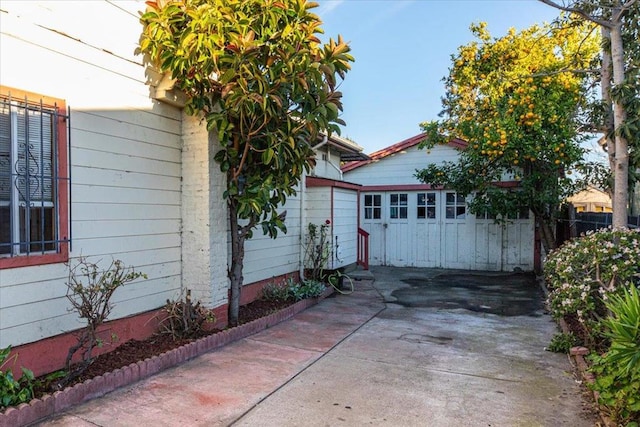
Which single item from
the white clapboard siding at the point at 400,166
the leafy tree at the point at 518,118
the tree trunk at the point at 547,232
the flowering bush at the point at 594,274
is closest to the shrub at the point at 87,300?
the flowering bush at the point at 594,274

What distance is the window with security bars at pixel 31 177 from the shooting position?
324 centimetres

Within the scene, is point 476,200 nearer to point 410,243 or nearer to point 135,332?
point 410,243

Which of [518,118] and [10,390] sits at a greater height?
[518,118]

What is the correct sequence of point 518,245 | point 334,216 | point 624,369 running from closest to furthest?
point 624,369, point 334,216, point 518,245

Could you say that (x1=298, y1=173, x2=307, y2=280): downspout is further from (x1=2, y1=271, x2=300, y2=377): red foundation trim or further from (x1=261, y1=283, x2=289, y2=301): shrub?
(x1=2, y1=271, x2=300, y2=377): red foundation trim

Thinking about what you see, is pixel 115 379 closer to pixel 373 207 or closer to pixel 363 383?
pixel 363 383

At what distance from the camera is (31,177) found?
11.1ft

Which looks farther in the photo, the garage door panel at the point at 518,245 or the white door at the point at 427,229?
the white door at the point at 427,229

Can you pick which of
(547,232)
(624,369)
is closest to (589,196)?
(547,232)

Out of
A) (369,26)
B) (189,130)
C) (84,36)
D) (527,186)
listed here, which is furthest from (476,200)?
(84,36)

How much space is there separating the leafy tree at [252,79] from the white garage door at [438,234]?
7240mm

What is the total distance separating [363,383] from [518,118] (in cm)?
626

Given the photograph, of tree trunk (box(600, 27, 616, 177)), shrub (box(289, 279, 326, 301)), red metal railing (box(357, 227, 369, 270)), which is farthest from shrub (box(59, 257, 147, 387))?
red metal railing (box(357, 227, 369, 270))

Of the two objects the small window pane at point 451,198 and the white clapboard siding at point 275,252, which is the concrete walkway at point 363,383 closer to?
the white clapboard siding at point 275,252
